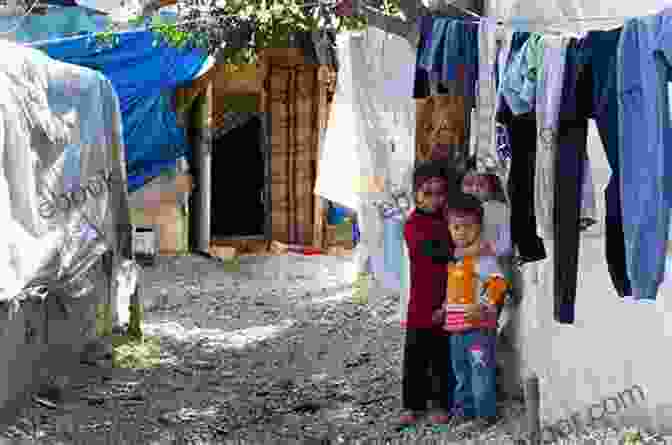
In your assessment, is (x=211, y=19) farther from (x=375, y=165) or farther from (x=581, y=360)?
(x=581, y=360)

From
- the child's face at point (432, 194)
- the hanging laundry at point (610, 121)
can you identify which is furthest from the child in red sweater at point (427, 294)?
the hanging laundry at point (610, 121)

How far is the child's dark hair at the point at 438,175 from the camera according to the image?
17.4ft

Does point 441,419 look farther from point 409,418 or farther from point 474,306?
point 474,306

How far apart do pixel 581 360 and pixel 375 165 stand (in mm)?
3088

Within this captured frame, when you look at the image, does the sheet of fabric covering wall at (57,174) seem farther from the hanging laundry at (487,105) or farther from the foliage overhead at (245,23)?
the hanging laundry at (487,105)

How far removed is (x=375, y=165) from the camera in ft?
24.2

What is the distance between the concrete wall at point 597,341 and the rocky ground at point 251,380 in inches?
14.4

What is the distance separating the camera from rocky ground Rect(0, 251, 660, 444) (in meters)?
5.52

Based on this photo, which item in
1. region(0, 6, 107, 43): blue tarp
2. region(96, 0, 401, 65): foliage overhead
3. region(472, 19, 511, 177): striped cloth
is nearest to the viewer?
region(472, 19, 511, 177): striped cloth

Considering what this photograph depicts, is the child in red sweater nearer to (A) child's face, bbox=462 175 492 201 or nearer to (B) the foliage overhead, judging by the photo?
(A) child's face, bbox=462 175 492 201

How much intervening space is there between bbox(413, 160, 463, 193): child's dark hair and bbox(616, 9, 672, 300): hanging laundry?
6.62 ft

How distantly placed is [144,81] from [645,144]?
8.53 m

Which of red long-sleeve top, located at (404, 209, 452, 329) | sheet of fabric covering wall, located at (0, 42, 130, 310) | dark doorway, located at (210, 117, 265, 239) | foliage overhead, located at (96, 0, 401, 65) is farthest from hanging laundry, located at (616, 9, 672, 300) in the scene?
dark doorway, located at (210, 117, 265, 239)

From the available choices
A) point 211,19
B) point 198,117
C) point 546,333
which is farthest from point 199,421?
point 198,117
